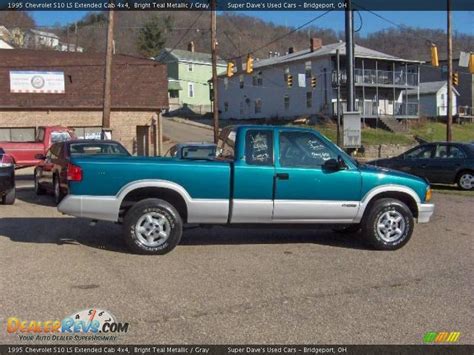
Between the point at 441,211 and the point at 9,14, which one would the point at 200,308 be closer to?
the point at 441,211

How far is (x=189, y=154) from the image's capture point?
14.9m

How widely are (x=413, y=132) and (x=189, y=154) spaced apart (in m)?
44.3

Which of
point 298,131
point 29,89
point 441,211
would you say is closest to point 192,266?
point 298,131

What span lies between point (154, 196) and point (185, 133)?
43126 millimetres

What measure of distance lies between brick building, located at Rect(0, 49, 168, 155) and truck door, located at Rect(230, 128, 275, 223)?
25172mm

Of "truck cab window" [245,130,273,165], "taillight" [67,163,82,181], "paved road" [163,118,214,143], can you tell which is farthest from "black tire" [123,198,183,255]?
"paved road" [163,118,214,143]

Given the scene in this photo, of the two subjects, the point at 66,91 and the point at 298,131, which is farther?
the point at 66,91

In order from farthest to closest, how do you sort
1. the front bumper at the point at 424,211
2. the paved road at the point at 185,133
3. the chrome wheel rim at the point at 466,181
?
the paved road at the point at 185,133, the chrome wheel rim at the point at 466,181, the front bumper at the point at 424,211

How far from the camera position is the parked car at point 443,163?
17.4 metres

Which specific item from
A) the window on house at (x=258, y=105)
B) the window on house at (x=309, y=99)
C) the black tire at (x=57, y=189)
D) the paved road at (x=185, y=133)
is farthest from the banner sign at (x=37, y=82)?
the window on house at (x=258, y=105)

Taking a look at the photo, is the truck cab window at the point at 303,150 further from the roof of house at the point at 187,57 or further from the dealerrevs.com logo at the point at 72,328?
the roof of house at the point at 187,57

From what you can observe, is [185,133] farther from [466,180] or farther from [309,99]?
[466,180]

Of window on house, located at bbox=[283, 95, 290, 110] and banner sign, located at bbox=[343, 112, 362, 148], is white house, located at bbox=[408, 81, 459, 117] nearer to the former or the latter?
window on house, located at bbox=[283, 95, 290, 110]

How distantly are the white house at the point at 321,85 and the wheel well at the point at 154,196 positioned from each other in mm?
43056
